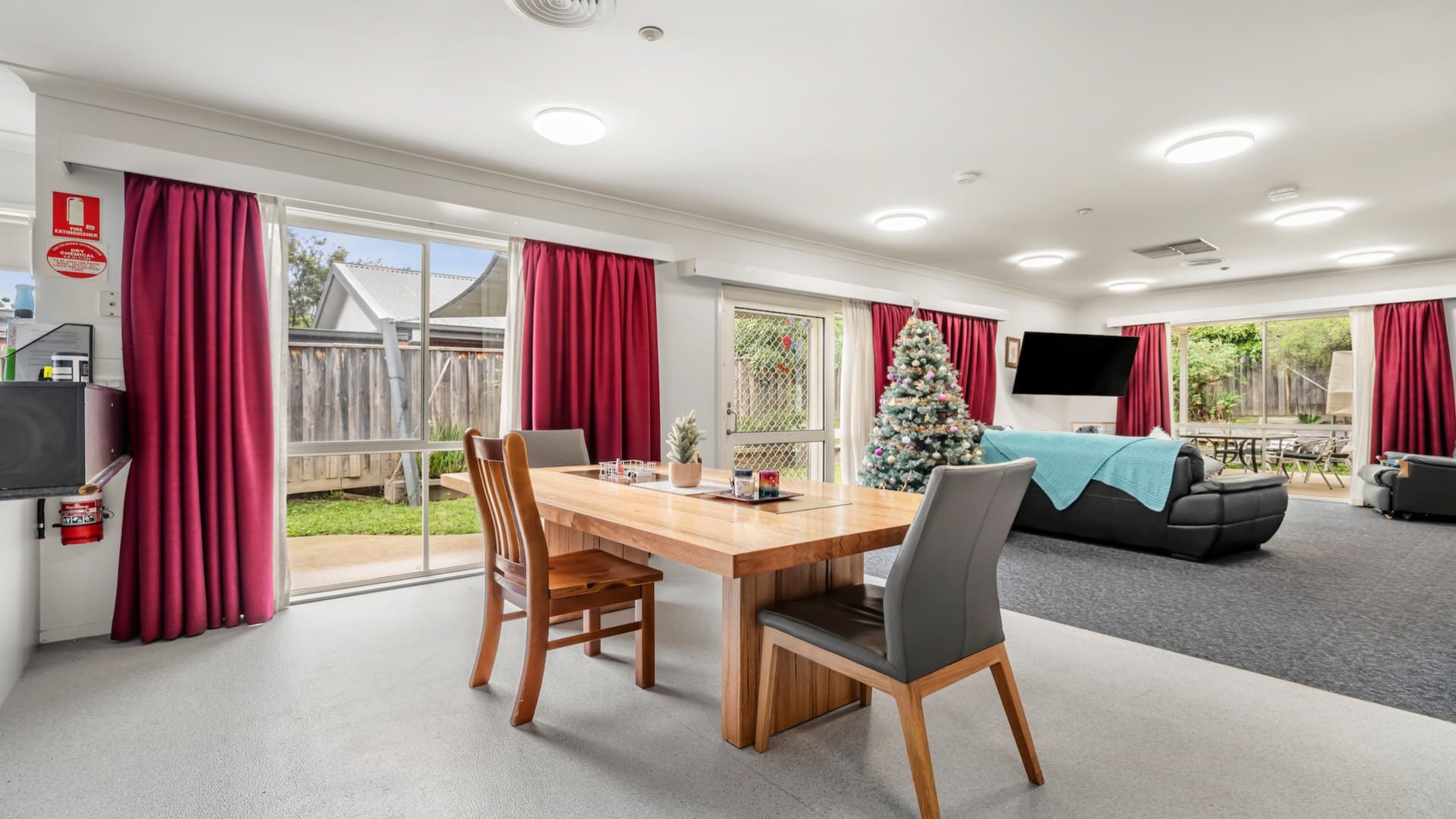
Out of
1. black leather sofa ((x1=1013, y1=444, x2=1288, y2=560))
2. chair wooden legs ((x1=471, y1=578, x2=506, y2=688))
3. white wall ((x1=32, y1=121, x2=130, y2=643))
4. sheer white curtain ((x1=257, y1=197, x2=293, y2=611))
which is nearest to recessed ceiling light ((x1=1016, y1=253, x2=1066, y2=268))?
black leather sofa ((x1=1013, y1=444, x2=1288, y2=560))

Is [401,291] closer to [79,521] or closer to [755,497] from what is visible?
[79,521]

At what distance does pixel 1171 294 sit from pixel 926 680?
7.89 metres

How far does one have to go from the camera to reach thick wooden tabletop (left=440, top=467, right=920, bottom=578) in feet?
5.24

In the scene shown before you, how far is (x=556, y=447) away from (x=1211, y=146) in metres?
3.68

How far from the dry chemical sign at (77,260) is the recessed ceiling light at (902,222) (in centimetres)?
425

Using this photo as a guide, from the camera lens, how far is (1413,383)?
623 cm

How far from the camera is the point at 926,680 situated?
1627 millimetres

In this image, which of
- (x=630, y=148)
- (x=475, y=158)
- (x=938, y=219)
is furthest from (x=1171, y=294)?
(x=475, y=158)

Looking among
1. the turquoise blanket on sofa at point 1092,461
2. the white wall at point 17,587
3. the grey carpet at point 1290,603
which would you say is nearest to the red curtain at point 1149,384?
the grey carpet at point 1290,603

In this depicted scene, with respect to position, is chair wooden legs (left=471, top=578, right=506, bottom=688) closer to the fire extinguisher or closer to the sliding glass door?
the fire extinguisher

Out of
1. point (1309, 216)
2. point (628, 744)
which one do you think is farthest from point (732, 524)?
point (1309, 216)

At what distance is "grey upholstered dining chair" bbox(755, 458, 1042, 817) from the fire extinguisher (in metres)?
2.79

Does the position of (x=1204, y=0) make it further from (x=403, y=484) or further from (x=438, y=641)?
(x=403, y=484)

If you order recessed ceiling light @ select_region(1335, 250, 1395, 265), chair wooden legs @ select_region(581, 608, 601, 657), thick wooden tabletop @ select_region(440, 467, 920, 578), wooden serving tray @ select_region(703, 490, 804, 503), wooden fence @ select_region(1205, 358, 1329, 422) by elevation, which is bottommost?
chair wooden legs @ select_region(581, 608, 601, 657)
